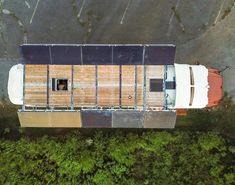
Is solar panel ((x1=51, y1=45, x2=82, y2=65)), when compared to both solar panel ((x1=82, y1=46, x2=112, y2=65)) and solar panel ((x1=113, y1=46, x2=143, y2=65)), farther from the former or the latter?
solar panel ((x1=113, y1=46, x2=143, y2=65))

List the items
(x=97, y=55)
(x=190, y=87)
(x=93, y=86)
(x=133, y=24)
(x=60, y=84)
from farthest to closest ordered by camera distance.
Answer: (x=133, y=24) → (x=60, y=84) → (x=93, y=86) → (x=97, y=55) → (x=190, y=87)

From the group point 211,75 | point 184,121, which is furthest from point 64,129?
point 211,75

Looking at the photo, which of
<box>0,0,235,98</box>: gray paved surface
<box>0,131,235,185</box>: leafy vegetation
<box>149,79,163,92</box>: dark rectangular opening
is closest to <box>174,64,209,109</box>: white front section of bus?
<box>149,79,163,92</box>: dark rectangular opening

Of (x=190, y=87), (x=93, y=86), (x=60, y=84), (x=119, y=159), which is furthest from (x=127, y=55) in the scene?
(x=119, y=159)

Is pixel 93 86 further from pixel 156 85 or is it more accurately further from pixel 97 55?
pixel 156 85

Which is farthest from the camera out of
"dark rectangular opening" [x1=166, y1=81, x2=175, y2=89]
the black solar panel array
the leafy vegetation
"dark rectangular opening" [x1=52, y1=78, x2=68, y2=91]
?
the leafy vegetation

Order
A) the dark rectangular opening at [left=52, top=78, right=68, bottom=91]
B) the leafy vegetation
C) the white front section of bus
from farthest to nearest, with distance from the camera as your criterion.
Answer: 1. the leafy vegetation
2. the dark rectangular opening at [left=52, top=78, right=68, bottom=91]
3. the white front section of bus

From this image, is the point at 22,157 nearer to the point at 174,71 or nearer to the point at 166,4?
the point at 174,71

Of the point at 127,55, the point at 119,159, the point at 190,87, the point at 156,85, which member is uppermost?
the point at 127,55
